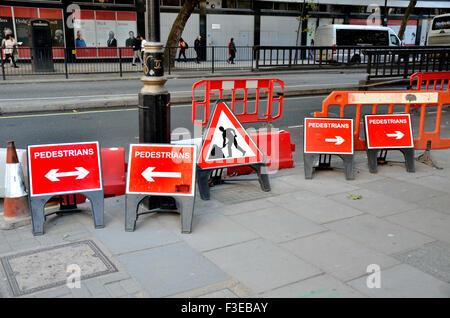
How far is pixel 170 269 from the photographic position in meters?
4.05

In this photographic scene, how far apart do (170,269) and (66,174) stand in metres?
1.81

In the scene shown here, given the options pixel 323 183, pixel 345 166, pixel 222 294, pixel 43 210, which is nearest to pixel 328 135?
pixel 345 166

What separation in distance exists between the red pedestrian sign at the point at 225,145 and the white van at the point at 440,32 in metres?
24.0

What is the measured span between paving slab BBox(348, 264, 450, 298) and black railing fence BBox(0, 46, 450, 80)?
11.7 m

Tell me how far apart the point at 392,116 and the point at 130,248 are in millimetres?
4952

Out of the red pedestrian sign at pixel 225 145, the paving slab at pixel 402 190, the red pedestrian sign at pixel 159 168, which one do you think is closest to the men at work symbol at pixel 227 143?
the red pedestrian sign at pixel 225 145

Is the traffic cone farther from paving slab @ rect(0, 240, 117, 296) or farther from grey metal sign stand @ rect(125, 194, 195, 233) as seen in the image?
grey metal sign stand @ rect(125, 194, 195, 233)

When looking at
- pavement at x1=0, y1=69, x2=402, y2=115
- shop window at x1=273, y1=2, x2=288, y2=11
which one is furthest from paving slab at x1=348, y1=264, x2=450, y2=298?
shop window at x1=273, y1=2, x2=288, y2=11

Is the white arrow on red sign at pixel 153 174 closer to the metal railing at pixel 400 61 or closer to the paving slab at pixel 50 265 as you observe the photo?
the paving slab at pixel 50 265

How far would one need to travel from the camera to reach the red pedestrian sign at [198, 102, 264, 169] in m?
6.10

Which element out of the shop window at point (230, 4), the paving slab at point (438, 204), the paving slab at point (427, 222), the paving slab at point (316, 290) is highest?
the shop window at point (230, 4)

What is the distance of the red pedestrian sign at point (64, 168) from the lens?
495 centimetres
